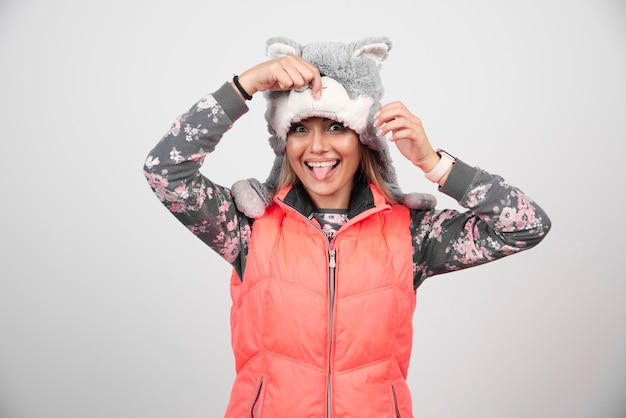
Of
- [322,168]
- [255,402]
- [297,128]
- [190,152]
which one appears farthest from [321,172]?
[255,402]

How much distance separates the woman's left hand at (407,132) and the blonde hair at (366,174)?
21 cm

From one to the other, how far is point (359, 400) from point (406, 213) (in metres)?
0.50

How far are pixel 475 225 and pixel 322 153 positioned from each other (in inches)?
17.0

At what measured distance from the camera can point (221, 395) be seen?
3014 mm

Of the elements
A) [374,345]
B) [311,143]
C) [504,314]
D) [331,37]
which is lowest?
[504,314]

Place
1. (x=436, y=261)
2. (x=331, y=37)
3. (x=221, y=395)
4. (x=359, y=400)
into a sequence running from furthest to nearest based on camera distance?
(x=221, y=395) → (x=331, y=37) → (x=436, y=261) → (x=359, y=400)

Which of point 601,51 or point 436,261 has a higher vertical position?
point 601,51

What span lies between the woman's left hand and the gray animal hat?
0.28 ft

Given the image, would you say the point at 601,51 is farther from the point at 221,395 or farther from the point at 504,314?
the point at 221,395

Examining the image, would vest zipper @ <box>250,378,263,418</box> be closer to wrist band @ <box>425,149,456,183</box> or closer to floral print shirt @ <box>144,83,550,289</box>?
floral print shirt @ <box>144,83,550,289</box>

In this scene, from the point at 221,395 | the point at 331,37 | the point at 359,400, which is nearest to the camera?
the point at 359,400

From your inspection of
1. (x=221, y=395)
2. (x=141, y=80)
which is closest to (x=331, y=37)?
(x=141, y=80)

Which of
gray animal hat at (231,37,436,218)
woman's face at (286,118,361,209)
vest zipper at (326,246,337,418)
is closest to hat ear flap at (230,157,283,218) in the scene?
gray animal hat at (231,37,436,218)

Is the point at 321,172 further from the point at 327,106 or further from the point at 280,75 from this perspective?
the point at 280,75
